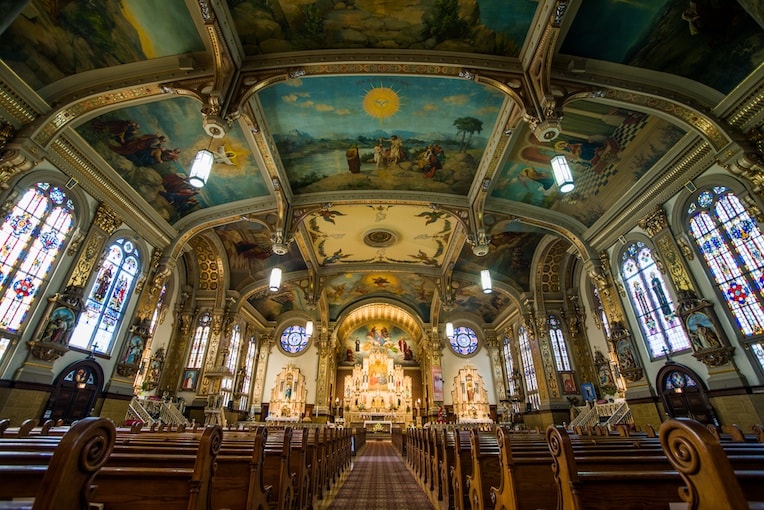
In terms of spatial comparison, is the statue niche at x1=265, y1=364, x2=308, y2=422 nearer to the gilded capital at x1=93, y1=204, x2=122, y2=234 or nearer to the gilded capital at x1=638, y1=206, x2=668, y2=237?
the gilded capital at x1=93, y1=204, x2=122, y2=234

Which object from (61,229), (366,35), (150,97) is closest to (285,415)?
(61,229)

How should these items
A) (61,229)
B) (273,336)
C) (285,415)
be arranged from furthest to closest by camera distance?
(273,336)
(285,415)
(61,229)

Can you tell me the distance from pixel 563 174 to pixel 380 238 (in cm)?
947

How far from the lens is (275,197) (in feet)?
36.9

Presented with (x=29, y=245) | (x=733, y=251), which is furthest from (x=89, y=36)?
(x=733, y=251)

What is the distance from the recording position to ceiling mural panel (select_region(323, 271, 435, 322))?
1942cm

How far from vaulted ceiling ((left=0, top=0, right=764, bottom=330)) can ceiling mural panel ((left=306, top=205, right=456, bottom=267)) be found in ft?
1.10

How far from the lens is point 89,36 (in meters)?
6.55

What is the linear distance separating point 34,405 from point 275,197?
26.1 ft

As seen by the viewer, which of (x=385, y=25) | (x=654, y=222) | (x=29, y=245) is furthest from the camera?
(x=654, y=222)

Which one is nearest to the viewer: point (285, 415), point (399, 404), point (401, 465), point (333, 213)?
point (401, 465)

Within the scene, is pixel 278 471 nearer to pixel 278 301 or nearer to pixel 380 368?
pixel 278 301

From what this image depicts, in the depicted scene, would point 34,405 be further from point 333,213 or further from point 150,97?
point 333,213

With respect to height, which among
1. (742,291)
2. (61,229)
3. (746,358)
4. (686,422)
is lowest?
(686,422)
